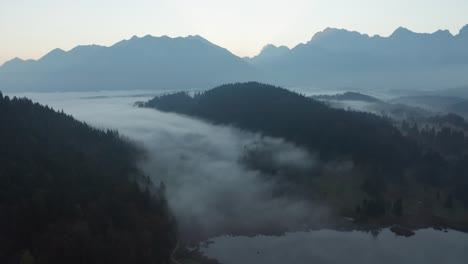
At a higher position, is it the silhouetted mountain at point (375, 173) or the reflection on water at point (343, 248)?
the silhouetted mountain at point (375, 173)

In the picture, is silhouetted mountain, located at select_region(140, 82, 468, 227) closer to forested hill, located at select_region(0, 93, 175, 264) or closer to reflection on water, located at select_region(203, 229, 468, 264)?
reflection on water, located at select_region(203, 229, 468, 264)

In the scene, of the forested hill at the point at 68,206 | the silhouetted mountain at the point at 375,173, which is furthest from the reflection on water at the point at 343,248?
the forested hill at the point at 68,206

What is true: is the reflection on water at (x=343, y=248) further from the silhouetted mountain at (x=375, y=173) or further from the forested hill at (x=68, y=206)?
the forested hill at (x=68, y=206)

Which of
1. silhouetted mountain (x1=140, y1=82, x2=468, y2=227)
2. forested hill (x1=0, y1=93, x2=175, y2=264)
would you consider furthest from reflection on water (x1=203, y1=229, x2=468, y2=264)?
forested hill (x1=0, y1=93, x2=175, y2=264)

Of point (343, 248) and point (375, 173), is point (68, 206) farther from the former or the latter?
point (375, 173)

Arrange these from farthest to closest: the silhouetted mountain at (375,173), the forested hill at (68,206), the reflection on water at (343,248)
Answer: the silhouetted mountain at (375,173) → the reflection on water at (343,248) → the forested hill at (68,206)

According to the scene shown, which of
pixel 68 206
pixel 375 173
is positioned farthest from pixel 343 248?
pixel 68 206

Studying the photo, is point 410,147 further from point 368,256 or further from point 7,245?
point 7,245
